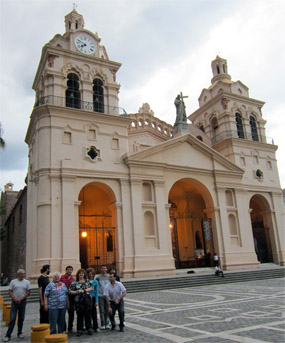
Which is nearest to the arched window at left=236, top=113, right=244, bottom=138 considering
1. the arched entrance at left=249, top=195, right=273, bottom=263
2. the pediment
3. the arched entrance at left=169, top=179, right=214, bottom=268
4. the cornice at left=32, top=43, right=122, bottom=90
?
the pediment

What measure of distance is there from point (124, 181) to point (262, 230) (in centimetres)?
1542

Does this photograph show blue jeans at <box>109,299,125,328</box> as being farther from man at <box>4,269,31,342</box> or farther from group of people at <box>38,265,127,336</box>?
man at <box>4,269,31,342</box>

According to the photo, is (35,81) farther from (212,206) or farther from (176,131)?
(212,206)

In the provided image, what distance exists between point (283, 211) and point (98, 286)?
88.0ft

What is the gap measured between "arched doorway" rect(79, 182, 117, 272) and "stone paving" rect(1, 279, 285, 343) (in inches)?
438

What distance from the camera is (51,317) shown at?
7551 mm

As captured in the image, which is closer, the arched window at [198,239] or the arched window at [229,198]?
the arched window at [229,198]

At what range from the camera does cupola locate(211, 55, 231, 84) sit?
35312mm

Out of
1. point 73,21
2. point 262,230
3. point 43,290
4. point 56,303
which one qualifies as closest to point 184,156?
point 262,230

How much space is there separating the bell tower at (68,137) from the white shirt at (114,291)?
39.6 feet

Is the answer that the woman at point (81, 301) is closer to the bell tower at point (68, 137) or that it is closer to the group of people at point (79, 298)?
the group of people at point (79, 298)

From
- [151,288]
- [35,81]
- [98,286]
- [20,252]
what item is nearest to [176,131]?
[35,81]

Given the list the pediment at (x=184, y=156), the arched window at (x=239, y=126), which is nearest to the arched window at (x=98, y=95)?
the pediment at (x=184, y=156)

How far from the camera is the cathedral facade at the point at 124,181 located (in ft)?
70.9
